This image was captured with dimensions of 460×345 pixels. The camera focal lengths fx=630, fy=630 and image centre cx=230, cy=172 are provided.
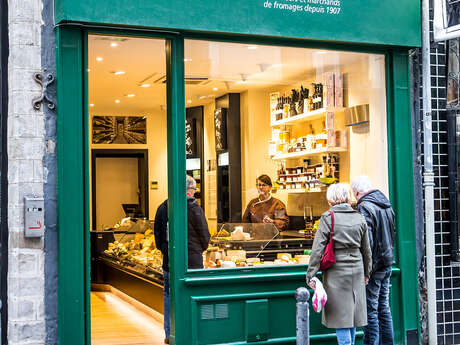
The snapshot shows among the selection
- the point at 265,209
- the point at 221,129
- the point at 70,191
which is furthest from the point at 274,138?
the point at 70,191

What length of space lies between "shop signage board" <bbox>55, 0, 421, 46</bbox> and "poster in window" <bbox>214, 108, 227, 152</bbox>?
2.73 metres

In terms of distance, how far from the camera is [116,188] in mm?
14883

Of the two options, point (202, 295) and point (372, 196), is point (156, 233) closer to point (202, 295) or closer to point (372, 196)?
point (202, 295)

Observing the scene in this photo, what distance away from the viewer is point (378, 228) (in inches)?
246

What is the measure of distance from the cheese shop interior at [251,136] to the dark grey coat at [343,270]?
1.19 meters

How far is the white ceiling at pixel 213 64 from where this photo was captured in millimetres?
6637

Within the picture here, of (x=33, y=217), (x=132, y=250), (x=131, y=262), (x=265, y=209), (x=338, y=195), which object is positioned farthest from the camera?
(x=132, y=250)

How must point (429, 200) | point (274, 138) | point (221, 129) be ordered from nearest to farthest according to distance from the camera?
1. point (429, 200)
2. point (221, 129)
3. point (274, 138)

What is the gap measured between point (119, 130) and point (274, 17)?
8630 mm

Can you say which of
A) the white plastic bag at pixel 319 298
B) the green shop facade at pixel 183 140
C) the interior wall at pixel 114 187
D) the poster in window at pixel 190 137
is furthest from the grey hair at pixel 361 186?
the interior wall at pixel 114 187

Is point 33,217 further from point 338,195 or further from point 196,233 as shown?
point 338,195

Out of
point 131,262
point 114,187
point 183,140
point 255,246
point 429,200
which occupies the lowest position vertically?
point 131,262

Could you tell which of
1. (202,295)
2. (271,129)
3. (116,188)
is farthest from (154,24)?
(116,188)

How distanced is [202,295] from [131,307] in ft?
11.9
